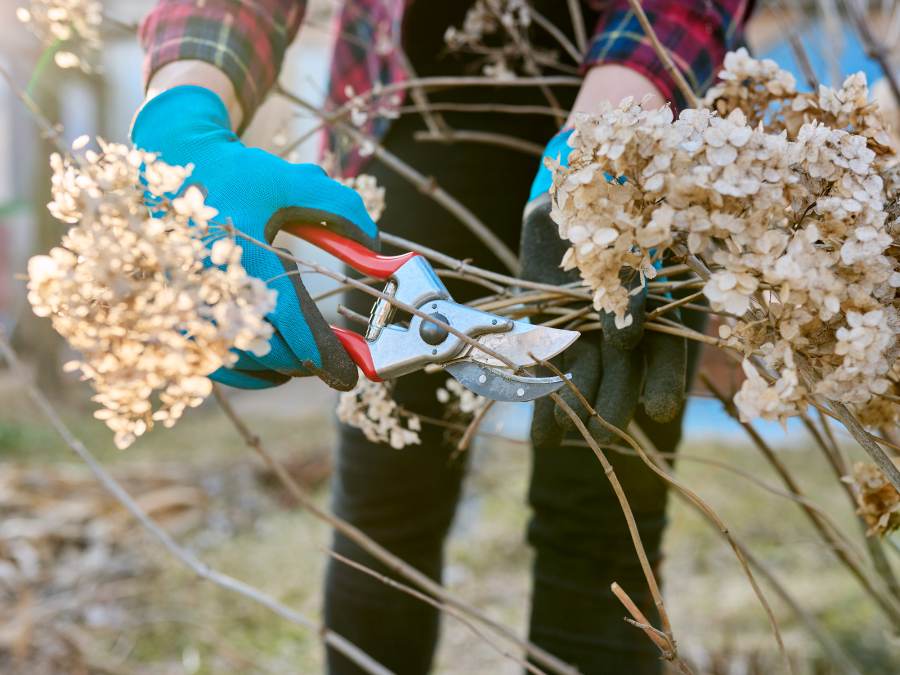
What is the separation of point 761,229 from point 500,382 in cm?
28

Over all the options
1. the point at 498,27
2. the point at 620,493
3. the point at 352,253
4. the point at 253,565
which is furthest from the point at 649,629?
the point at 253,565

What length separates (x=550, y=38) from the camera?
1.37 metres

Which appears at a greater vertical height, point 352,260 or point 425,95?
point 425,95

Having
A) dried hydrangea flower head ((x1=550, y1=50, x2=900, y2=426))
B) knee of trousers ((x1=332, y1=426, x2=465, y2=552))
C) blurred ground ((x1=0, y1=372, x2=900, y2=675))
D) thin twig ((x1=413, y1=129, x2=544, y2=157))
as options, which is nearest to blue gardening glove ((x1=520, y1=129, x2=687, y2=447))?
dried hydrangea flower head ((x1=550, y1=50, x2=900, y2=426))

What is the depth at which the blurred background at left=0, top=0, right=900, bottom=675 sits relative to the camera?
192 centimetres

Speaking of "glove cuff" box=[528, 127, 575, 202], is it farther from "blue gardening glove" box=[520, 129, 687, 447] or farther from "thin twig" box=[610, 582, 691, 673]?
"thin twig" box=[610, 582, 691, 673]

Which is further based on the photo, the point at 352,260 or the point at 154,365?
the point at 352,260

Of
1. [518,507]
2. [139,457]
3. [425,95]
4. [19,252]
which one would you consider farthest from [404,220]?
[19,252]

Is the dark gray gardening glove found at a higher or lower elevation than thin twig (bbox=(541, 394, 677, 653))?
higher

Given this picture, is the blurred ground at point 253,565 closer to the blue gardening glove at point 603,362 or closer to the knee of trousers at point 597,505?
the knee of trousers at point 597,505

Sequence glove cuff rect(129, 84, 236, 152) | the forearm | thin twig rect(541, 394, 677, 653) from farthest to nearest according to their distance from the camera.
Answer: the forearm, glove cuff rect(129, 84, 236, 152), thin twig rect(541, 394, 677, 653)

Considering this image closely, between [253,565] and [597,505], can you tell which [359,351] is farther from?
[253,565]

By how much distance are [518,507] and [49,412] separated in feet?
7.40

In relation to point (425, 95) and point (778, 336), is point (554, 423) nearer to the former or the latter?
point (778, 336)
